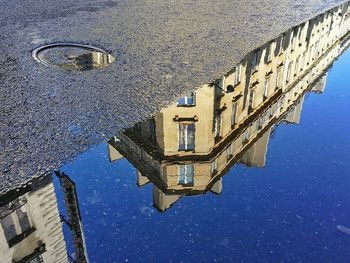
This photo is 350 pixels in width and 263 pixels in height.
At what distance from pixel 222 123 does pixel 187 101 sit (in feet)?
2.62

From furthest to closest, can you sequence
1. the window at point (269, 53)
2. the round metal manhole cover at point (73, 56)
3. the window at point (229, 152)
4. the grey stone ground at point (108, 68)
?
the window at point (269, 53) < the round metal manhole cover at point (73, 56) < the window at point (229, 152) < the grey stone ground at point (108, 68)

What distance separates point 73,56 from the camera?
26.2 ft

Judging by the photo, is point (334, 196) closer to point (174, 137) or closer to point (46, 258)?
point (174, 137)

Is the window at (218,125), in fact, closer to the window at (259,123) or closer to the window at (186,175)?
the window at (259,123)

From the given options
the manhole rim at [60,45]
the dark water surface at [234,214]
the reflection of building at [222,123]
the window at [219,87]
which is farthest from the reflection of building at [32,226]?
the manhole rim at [60,45]

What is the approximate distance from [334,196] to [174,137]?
8.19 feet

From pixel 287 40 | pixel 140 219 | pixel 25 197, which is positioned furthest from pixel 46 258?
pixel 287 40

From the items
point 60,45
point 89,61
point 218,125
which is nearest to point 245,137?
point 218,125

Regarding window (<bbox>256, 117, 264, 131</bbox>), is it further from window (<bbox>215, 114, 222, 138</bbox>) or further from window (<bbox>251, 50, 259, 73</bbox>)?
window (<bbox>251, 50, 259, 73</bbox>)

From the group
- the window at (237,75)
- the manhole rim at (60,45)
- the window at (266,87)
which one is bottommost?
the window at (266,87)

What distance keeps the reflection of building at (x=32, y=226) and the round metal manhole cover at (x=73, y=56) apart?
3.92 meters

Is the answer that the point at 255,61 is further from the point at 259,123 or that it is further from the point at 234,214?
the point at 234,214

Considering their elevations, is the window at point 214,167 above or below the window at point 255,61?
below

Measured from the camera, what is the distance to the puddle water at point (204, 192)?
A: 12.4ft
